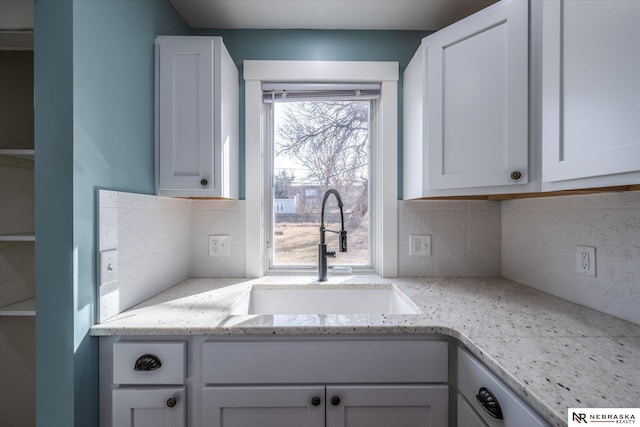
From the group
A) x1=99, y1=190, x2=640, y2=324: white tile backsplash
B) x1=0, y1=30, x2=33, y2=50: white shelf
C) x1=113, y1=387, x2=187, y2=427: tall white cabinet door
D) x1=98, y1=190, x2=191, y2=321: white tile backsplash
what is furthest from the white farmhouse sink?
x1=0, y1=30, x2=33, y2=50: white shelf

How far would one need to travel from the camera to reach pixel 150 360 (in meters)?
0.97

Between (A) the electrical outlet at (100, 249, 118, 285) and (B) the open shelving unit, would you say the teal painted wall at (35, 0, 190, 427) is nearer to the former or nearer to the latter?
(A) the electrical outlet at (100, 249, 118, 285)

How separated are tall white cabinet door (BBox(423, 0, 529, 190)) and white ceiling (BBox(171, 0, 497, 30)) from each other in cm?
39

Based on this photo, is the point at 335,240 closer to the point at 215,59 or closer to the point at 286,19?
the point at 215,59

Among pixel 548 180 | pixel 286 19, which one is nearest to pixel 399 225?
pixel 548 180

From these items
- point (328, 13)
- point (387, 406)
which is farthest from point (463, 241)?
point (328, 13)

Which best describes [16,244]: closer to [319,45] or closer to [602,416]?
[319,45]

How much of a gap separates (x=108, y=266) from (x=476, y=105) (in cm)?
148

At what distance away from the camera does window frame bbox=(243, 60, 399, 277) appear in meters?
1.63

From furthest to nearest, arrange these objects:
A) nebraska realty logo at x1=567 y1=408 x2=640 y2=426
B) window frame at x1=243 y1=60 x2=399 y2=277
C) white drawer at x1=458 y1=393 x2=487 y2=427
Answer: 1. window frame at x1=243 y1=60 x2=399 y2=277
2. white drawer at x1=458 y1=393 x2=487 y2=427
3. nebraska realty logo at x1=567 y1=408 x2=640 y2=426

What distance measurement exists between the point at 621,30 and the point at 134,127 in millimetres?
1567

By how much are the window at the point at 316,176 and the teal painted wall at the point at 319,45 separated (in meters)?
0.23

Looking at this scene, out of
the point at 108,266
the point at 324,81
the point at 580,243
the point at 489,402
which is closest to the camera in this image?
the point at 489,402

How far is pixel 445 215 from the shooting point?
166 cm
